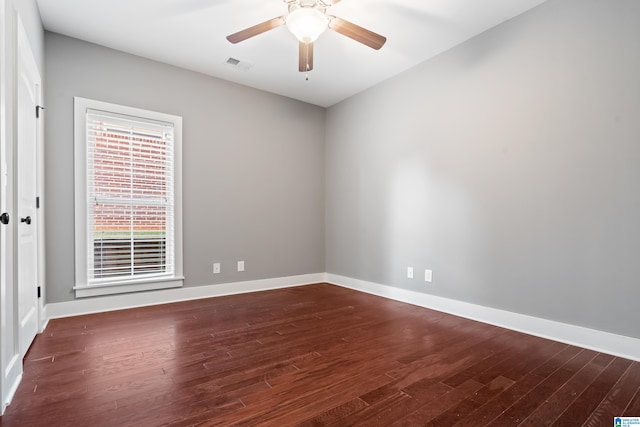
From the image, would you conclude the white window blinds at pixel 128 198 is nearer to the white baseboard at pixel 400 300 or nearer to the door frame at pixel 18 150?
the white baseboard at pixel 400 300

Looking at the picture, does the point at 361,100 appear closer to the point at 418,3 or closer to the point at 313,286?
the point at 418,3

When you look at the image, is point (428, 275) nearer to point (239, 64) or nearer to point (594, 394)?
point (594, 394)

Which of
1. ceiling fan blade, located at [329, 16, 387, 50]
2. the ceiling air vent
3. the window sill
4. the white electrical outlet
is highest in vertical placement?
the ceiling air vent

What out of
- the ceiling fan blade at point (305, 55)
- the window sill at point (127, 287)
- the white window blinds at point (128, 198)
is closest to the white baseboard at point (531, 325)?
the window sill at point (127, 287)

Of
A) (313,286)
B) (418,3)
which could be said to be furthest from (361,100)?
(313,286)

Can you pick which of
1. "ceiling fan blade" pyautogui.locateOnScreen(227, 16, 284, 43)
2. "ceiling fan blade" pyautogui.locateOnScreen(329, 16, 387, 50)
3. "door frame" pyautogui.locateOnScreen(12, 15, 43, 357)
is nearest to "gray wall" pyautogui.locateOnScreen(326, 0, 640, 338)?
"ceiling fan blade" pyautogui.locateOnScreen(329, 16, 387, 50)

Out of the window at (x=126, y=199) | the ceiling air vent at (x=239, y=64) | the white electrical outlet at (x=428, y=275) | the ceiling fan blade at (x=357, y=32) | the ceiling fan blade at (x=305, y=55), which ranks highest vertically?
the ceiling air vent at (x=239, y=64)

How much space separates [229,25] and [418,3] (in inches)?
63.9

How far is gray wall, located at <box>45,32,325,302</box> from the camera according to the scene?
304 cm

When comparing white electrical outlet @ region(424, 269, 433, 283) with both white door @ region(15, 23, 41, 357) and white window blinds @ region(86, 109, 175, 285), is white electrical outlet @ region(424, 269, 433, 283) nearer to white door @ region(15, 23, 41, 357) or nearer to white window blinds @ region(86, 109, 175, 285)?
white window blinds @ region(86, 109, 175, 285)

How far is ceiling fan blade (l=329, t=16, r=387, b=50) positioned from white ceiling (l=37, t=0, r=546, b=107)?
294 millimetres

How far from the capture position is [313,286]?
177 inches

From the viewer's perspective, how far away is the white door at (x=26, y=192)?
6.77 feet

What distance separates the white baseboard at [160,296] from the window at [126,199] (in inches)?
3.2
